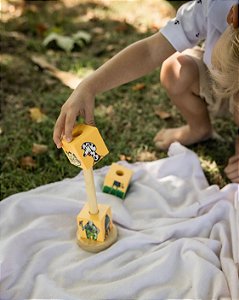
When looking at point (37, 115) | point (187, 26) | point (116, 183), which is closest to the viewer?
point (187, 26)

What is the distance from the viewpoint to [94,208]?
3.97 ft

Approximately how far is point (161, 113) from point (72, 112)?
28.7 inches

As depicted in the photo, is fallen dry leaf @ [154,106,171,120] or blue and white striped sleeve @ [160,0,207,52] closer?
blue and white striped sleeve @ [160,0,207,52]

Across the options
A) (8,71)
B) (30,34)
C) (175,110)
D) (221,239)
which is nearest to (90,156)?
(221,239)

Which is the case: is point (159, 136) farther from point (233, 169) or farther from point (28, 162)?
point (28, 162)

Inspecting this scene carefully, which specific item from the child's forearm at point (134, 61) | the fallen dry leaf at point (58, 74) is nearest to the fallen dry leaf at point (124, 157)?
the child's forearm at point (134, 61)

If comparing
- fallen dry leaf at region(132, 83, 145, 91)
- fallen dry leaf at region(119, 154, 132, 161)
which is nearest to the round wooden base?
fallen dry leaf at region(119, 154, 132, 161)

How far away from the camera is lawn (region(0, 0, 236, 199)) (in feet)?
5.27

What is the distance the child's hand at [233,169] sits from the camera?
4.87 ft

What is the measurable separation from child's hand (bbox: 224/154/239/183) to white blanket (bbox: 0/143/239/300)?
0.09 metres

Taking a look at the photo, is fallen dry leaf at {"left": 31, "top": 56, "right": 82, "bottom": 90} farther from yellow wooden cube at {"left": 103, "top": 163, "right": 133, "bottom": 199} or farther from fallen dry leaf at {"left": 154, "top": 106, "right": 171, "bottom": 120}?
yellow wooden cube at {"left": 103, "top": 163, "right": 133, "bottom": 199}

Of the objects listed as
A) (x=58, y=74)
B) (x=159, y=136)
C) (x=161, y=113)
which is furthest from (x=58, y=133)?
(x=58, y=74)

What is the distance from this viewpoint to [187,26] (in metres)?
1.31

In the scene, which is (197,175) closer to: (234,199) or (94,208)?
(234,199)
